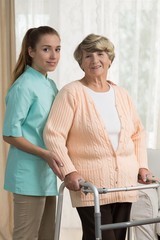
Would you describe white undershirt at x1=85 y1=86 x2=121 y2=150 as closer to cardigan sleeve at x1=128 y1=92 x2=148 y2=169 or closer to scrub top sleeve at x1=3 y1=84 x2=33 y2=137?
cardigan sleeve at x1=128 y1=92 x2=148 y2=169

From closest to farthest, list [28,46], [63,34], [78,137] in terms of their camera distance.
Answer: [78,137] → [28,46] → [63,34]

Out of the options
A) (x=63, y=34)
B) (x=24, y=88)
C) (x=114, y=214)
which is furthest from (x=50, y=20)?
(x=114, y=214)

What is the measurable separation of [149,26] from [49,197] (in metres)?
2.14

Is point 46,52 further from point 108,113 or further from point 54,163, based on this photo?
point 54,163

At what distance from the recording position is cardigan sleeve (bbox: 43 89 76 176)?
2299 mm

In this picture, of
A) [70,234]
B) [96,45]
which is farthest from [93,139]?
[70,234]

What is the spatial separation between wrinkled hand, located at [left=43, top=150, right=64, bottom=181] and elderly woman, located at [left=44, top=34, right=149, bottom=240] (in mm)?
22

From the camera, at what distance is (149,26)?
428cm

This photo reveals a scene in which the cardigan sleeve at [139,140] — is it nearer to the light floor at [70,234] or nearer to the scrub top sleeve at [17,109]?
the scrub top sleeve at [17,109]

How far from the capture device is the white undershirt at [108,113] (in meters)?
2.36

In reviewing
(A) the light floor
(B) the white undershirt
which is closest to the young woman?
(B) the white undershirt

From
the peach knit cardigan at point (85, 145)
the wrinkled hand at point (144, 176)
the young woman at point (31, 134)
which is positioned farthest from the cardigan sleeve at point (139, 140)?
the young woman at point (31, 134)

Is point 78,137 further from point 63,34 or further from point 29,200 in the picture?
point 63,34

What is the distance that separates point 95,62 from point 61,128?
0.34 meters
